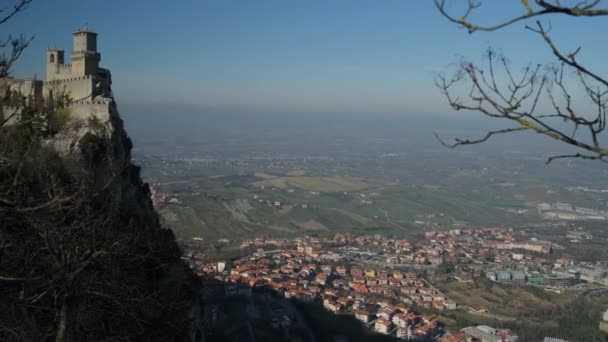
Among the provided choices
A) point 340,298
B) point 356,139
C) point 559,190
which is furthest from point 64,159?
point 356,139

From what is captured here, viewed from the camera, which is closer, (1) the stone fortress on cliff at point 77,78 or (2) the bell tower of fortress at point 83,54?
(1) the stone fortress on cliff at point 77,78

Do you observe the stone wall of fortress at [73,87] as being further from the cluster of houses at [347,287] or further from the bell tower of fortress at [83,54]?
the cluster of houses at [347,287]

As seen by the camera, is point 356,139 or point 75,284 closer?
point 75,284

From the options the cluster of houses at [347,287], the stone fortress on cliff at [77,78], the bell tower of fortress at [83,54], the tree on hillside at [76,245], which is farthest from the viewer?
the cluster of houses at [347,287]

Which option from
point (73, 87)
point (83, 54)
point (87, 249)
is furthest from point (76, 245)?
point (83, 54)

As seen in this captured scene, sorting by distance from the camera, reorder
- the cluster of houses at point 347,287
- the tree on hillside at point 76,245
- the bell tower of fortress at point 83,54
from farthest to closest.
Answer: the cluster of houses at point 347,287, the bell tower of fortress at point 83,54, the tree on hillside at point 76,245

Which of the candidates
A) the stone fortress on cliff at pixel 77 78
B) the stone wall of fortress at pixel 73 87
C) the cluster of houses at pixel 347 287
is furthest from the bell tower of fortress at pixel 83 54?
the cluster of houses at pixel 347 287

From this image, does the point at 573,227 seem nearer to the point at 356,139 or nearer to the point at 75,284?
the point at 75,284
